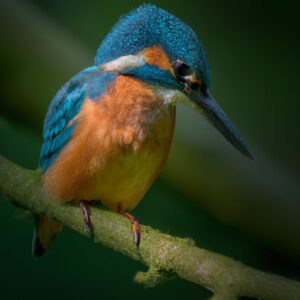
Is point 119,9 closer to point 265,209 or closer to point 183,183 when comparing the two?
point 183,183

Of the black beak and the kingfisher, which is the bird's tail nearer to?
the kingfisher

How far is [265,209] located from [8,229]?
65cm

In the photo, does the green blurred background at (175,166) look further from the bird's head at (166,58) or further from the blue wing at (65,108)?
the bird's head at (166,58)

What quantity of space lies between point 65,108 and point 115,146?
20 centimetres

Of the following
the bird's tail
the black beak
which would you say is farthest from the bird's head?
the bird's tail

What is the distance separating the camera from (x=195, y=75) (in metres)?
1.30

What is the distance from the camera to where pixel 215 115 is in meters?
1.31

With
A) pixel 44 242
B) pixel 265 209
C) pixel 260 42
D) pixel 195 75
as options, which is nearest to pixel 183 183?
pixel 265 209

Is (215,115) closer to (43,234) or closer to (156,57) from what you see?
(156,57)

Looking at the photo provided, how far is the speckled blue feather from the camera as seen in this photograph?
4.19 feet

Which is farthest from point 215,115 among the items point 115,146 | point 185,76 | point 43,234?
point 43,234

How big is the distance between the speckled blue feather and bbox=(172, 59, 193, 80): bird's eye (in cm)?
1

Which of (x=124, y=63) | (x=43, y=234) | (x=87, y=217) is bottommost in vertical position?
(x=43, y=234)

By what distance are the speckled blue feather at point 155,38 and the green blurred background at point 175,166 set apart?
29 centimetres
